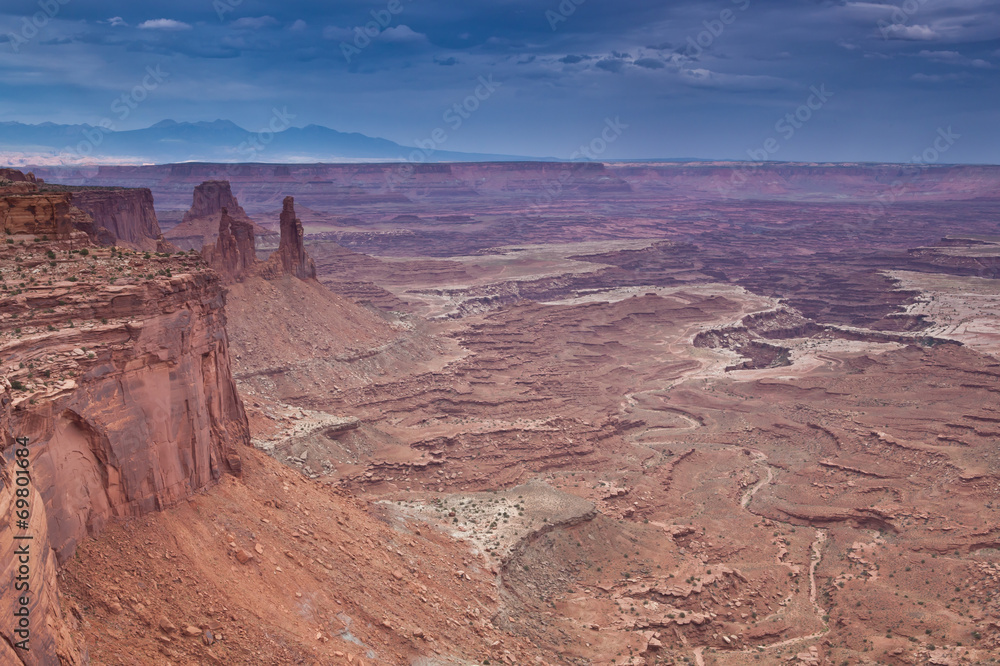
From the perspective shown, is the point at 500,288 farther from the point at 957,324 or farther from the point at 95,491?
the point at 95,491

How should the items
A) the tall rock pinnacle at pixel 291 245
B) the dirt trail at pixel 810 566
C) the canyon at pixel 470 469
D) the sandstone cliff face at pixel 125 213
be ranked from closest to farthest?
1. the canyon at pixel 470 469
2. the dirt trail at pixel 810 566
3. the tall rock pinnacle at pixel 291 245
4. the sandstone cliff face at pixel 125 213

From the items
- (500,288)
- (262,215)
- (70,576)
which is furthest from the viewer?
(262,215)

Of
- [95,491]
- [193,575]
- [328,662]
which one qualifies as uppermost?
[95,491]

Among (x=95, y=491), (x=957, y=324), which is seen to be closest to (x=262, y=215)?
(x=957, y=324)

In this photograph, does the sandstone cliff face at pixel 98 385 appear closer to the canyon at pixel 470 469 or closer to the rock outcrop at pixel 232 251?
the canyon at pixel 470 469

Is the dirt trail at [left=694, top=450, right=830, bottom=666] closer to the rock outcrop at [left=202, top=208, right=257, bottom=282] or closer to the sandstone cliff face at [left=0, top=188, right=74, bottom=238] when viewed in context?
the sandstone cliff face at [left=0, top=188, right=74, bottom=238]

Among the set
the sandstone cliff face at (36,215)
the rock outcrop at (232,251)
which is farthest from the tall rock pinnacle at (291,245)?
the sandstone cliff face at (36,215)
